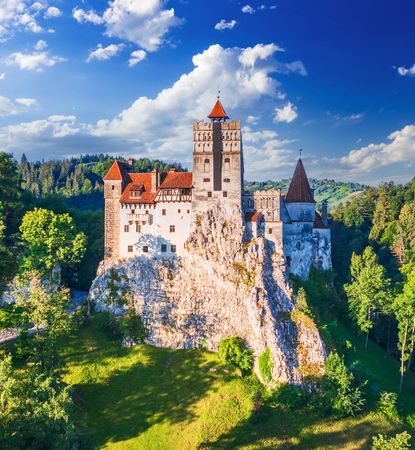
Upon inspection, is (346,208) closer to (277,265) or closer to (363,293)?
(363,293)

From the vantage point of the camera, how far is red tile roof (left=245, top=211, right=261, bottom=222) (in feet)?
205

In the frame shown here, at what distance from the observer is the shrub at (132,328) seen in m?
59.2

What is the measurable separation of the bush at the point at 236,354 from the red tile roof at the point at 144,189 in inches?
915

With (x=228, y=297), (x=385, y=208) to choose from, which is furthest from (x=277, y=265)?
(x=385, y=208)

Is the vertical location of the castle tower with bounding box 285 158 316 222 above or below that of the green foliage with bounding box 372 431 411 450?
above

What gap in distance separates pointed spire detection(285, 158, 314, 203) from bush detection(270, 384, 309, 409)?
28.6 m

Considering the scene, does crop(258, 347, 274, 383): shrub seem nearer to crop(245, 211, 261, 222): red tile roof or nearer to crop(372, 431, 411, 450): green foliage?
crop(372, 431, 411, 450): green foliage

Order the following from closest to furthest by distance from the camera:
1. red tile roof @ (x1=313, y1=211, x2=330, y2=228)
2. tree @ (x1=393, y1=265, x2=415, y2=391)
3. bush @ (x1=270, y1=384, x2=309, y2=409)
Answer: bush @ (x1=270, y1=384, x2=309, y2=409) → tree @ (x1=393, y1=265, x2=415, y2=391) → red tile roof @ (x1=313, y1=211, x2=330, y2=228)

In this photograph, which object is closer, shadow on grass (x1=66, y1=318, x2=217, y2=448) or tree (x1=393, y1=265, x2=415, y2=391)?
shadow on grass (x1=66, y1=318, x2=217, y2=448)

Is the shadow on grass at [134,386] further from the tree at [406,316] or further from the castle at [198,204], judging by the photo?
the tree at [406,316]

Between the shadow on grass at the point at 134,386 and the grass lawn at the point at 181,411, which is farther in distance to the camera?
the shadow on grass at the point at 134,386

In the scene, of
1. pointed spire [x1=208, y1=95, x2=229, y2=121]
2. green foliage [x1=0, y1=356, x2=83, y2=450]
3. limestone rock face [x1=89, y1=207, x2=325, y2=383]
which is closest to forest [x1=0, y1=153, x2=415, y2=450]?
green foliage [x1=0, y1=356, x2=83, y2=450]

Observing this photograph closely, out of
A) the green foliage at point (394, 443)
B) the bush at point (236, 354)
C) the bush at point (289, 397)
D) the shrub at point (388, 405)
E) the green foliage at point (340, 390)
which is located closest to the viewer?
the green foliage at point (394, 443)

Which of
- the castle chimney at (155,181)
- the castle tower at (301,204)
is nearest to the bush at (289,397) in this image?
the castle tower at (301,204)
